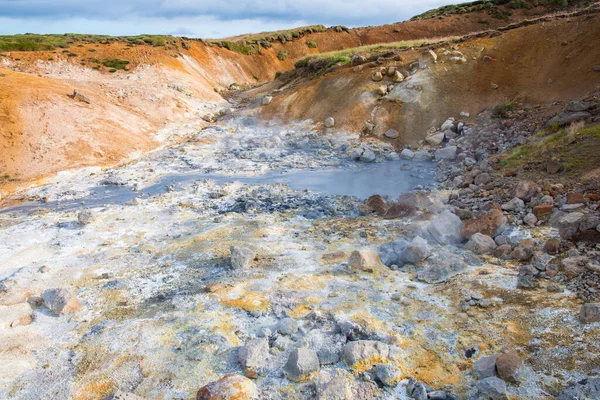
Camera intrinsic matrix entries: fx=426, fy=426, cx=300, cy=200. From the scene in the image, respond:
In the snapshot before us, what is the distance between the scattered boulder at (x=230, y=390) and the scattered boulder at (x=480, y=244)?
4635mm

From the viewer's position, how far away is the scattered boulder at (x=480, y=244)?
721cm

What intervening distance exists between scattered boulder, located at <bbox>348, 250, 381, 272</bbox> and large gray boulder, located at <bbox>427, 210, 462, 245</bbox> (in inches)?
55.7

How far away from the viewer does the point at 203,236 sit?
8672 mm

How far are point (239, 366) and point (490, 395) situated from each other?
2.64m

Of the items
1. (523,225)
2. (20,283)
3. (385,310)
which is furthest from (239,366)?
(523,225)

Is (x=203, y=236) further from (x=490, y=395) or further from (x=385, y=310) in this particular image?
(x=490, y=395)

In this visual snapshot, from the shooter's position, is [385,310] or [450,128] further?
[450,128]

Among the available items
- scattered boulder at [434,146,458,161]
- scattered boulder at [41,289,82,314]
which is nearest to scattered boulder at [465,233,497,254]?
scattered boulder at [41,289,82,314]

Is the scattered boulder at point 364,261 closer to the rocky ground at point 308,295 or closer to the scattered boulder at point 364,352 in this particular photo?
the rocky ground at point 308,295

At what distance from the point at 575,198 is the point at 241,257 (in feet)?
19.9

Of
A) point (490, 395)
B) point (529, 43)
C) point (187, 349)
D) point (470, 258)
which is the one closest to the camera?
point (490, 395)

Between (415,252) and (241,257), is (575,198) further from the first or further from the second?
(241,257)

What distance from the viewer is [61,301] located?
6133 mm

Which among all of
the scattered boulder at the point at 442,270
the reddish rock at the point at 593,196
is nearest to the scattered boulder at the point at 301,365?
the scattered boulder at the point at 442,270
